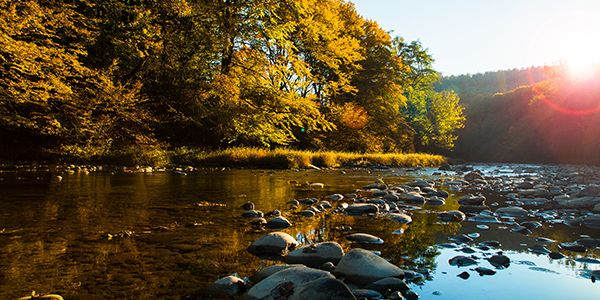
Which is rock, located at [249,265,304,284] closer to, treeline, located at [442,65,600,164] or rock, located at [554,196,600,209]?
rock, located at [554,196,600,209]

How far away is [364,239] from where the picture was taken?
2.77 meters

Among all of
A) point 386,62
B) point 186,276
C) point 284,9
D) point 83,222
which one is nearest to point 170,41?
point 284,9

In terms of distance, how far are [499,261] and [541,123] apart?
4541 cm

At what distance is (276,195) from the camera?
554cm

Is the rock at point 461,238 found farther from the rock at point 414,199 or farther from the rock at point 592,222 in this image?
the rock at point 414,199

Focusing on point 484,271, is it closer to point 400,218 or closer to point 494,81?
point 400,218

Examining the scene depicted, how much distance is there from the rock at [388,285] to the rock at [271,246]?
85 cm

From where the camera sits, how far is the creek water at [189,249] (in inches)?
67.6

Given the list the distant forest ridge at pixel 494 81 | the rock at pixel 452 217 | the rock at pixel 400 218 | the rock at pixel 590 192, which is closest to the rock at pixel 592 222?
the rock at pixel 452 217

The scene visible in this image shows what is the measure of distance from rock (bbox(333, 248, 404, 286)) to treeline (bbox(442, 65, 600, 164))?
33981 mm

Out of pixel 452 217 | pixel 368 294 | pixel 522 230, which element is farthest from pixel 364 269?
pixel 452 217

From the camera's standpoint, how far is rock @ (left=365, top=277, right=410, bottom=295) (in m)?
1.72

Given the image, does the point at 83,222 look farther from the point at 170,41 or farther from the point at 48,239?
the point at 170,41

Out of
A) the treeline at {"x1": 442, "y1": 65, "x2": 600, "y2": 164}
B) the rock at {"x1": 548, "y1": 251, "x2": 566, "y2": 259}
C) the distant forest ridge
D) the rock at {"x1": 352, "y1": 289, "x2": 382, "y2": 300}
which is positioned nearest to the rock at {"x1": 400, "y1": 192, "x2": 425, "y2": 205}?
→ the rock at {"x1": 548, "y1": 251, "x2": 566, "y2": 259}
